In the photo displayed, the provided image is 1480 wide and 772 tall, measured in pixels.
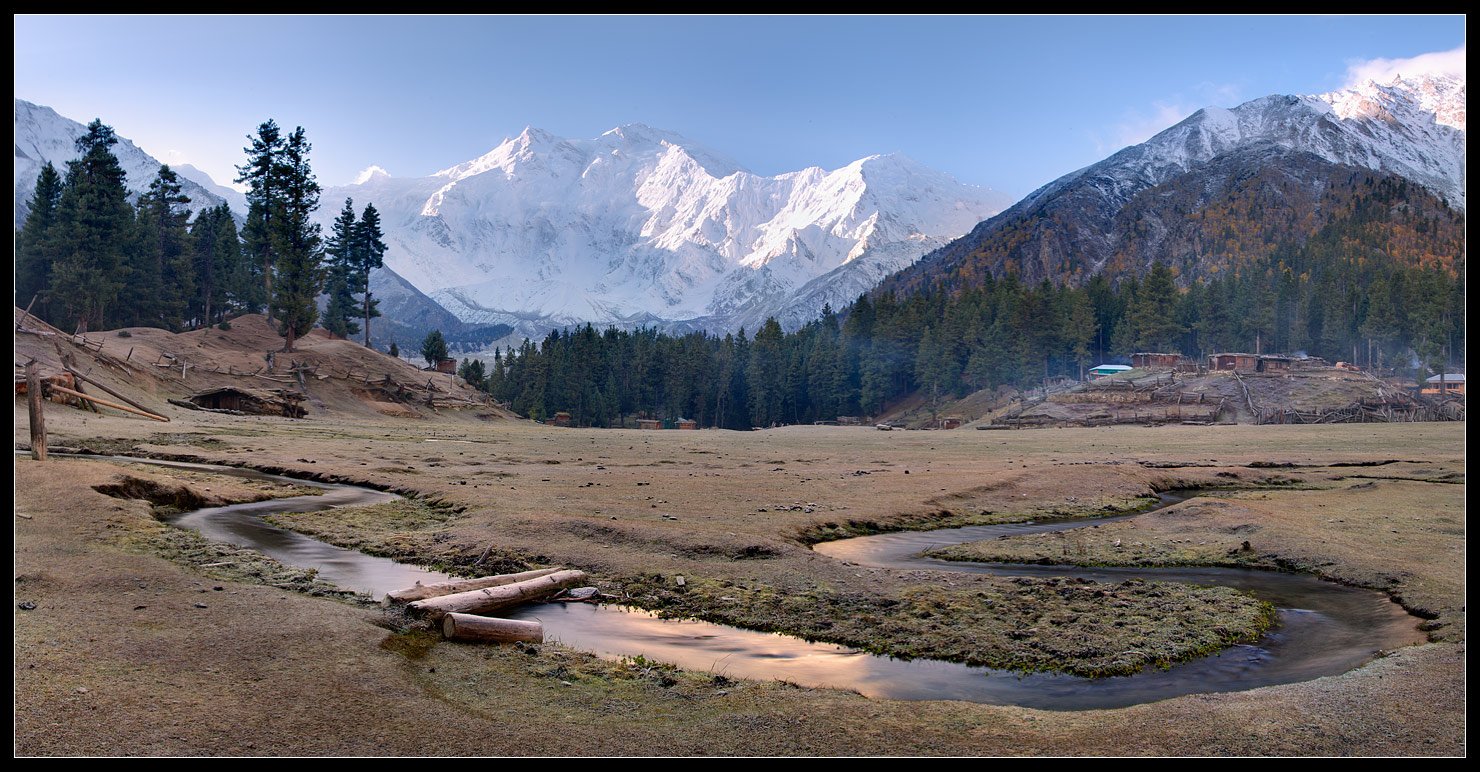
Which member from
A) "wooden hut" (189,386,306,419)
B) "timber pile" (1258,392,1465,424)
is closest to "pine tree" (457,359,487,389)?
"wooden hut" (189,386,306,419)

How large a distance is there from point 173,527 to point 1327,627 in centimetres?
2241

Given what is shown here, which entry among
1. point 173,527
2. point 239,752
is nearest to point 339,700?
point 239,752

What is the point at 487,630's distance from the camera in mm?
12797

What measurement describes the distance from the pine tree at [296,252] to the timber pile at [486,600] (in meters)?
74.5

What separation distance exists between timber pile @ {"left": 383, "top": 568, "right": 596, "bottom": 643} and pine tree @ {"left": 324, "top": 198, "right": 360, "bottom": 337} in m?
101

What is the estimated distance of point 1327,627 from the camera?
1499 cm

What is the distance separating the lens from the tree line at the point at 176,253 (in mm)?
77125

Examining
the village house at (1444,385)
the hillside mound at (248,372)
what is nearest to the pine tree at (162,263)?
the hillside mound at (248,372)

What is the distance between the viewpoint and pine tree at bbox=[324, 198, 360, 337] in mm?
107438

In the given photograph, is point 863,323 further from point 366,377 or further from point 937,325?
point 366,377

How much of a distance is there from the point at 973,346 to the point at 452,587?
113469 millimetres

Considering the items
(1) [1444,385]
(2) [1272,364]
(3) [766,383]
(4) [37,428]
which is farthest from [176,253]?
(1) [1444,385]

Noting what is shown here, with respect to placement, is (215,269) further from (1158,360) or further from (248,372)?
(1158,360)

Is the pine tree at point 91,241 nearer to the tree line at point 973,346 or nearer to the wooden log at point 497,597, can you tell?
the tree line at point 973,346
